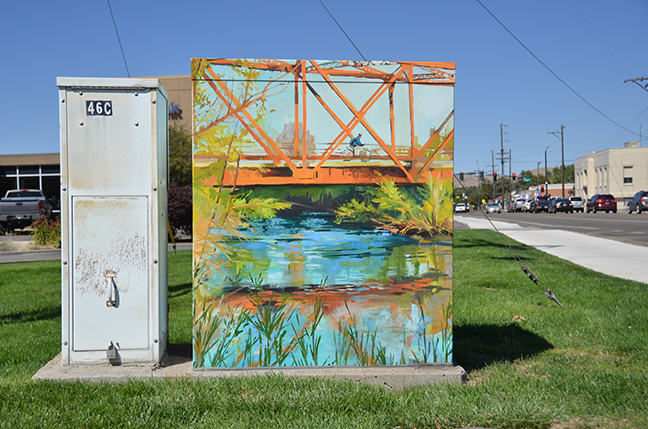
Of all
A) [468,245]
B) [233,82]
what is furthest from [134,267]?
[468,245]

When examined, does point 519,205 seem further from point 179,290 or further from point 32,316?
point 32,316

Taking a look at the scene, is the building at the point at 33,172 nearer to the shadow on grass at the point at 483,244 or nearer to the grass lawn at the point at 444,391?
the shadow on grass at the point at 483,244

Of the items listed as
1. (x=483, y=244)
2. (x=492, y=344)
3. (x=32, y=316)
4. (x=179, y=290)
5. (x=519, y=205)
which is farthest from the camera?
(x=519, y=205)

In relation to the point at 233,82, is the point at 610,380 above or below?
below

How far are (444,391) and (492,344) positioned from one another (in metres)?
1.73

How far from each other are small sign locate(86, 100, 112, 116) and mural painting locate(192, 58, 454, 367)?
2.14 ft

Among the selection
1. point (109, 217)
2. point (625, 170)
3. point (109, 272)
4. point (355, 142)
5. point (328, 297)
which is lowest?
point (328, 297)

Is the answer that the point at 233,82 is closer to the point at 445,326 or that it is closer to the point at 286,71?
the point at 286,71

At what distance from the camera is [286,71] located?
3881mm

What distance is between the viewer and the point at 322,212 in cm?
395

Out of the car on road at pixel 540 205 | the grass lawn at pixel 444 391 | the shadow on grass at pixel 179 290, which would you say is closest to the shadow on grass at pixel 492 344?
the grass lawn at pixel 444 391

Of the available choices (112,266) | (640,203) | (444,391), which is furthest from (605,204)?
(112,266)

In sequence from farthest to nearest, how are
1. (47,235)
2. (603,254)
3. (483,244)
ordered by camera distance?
(47,235), (483,244), (603,254)

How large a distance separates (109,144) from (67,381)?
1.71m
